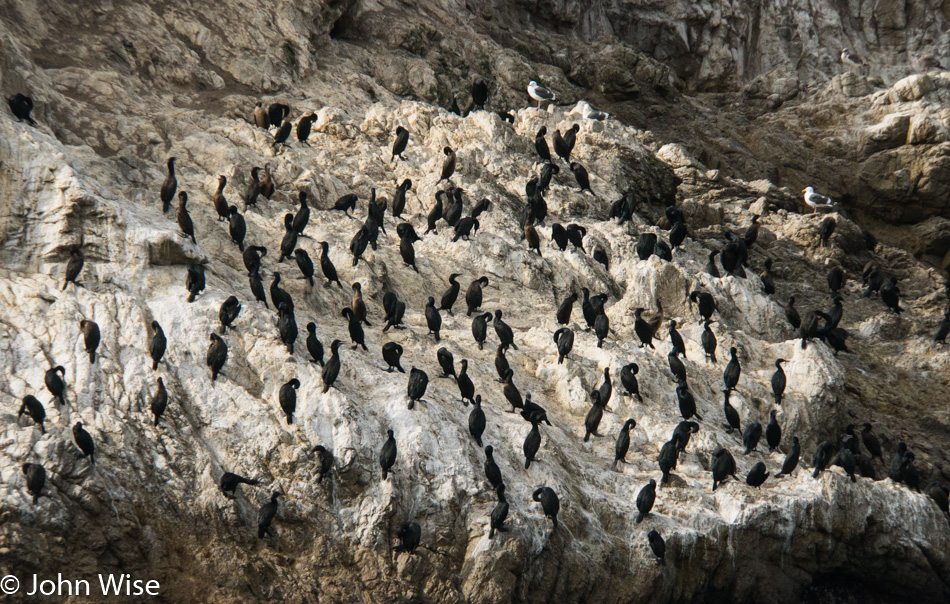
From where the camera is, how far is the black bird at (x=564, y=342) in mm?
15938

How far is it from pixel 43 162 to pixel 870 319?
16.6m

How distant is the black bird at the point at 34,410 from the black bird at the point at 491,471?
5185 millimetres

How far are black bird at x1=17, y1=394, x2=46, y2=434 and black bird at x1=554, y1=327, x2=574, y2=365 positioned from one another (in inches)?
293

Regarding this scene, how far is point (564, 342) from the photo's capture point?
15.9 meters

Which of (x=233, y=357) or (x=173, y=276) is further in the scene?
(x=173, y=276)

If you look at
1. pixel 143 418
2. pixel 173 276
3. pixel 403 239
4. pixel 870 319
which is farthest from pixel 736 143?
pixel 143 418

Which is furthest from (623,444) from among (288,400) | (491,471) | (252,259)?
(252,259)

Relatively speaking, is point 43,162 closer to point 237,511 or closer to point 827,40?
point 237,511

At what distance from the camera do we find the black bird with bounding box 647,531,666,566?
43.8ft

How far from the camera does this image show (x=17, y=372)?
12445 mm

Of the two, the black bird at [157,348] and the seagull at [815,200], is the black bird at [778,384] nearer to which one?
the black bird at [157,348]

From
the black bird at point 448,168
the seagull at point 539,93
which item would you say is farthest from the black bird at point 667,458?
the seagull at point 539,93

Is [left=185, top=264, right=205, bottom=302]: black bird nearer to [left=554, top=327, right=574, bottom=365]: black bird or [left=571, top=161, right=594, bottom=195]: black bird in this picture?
[left=554, top=327, right=574, bottom=365]: black bird

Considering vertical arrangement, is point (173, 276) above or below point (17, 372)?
above
